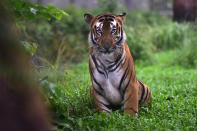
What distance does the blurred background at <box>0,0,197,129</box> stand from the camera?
160 inches

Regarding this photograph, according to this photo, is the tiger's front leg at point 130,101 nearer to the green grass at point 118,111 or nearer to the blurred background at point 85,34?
the green grass at point 118,111

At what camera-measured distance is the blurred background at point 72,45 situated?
4.08m

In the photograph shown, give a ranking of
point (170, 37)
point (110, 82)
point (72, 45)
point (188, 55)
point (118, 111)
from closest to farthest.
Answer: point (110, 82) → point (118, 111) → point (188, 55) → point (72, 45) → point (170, 37)

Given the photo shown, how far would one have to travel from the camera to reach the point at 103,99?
183 inches

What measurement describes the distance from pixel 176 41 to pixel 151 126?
9504 mm

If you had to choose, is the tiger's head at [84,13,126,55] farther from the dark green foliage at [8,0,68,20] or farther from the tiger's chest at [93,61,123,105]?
the dark green foliage at [8,0,68,20]

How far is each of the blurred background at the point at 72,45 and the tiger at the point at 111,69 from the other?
1.11 feet

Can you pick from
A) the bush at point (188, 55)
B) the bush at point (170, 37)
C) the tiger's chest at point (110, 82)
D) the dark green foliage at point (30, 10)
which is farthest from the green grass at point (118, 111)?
the bush at point (170, 37)

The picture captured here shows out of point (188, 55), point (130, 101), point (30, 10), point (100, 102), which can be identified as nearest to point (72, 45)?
point (188, 55)

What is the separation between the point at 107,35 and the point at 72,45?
7.10 metres

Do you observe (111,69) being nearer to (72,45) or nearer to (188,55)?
(188,55)

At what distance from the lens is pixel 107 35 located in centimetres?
438

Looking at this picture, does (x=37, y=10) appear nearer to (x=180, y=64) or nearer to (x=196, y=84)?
(x=196, y=84)

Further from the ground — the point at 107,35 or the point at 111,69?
the point at 107,35
